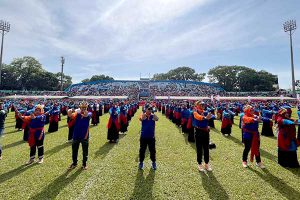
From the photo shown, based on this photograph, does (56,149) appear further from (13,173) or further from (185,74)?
(185,74)

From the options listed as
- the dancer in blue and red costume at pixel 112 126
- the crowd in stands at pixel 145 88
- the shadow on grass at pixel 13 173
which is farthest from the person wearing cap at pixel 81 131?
the crowd in stands at pixel 145 88

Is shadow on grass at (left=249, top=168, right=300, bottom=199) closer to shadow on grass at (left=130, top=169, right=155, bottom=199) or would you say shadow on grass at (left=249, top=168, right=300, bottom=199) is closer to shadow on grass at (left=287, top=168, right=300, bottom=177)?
shadow on grass at (left=287, top=168, right=300, bottom=177)

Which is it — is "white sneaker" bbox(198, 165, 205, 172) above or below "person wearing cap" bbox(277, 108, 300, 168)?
below

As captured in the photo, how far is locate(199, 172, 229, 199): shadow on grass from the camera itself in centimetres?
465

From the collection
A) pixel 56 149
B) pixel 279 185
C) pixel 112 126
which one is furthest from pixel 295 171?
pixel 56 149

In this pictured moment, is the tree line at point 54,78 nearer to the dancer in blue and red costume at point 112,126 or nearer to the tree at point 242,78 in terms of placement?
the tree at point 242,78

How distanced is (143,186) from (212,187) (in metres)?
1.71

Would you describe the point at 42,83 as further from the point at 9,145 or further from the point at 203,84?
the point at 9,145

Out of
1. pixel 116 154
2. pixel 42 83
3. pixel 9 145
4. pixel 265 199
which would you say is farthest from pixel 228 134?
pixel 42 83

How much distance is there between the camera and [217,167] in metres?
6.52

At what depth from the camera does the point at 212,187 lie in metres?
5.07

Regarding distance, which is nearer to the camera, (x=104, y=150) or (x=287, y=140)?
(x=287, y=140)

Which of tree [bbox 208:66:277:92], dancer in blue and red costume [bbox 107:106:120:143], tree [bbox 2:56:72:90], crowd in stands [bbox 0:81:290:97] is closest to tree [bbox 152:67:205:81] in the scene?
tree [bbox 208:66:277:92]

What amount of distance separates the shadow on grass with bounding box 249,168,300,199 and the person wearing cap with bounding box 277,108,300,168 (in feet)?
2.72
